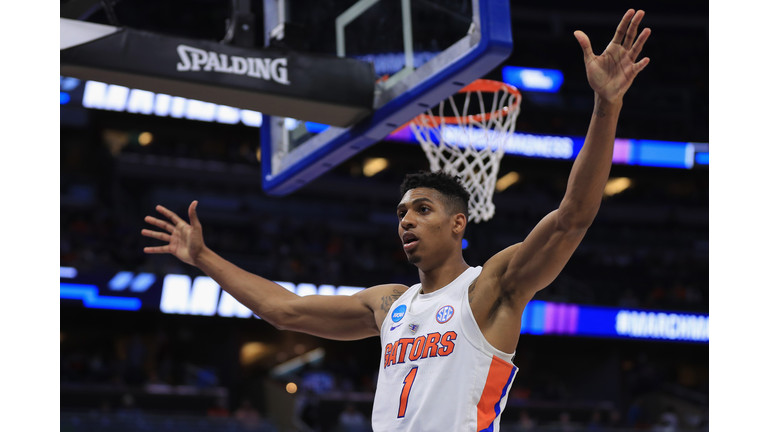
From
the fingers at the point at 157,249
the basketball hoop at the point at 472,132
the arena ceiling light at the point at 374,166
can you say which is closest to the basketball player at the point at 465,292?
the fingers at the point at 157,249

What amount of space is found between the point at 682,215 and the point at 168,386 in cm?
1545

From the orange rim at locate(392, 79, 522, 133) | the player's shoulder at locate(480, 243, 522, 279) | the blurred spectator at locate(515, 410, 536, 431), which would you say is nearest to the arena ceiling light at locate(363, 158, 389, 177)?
the blurred spectator at locate(515, 410, 536, 431)

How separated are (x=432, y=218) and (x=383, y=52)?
63.6 inches

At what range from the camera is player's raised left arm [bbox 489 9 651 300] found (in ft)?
8.38

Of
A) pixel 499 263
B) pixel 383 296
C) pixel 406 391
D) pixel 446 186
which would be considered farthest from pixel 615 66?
pixel 383 296

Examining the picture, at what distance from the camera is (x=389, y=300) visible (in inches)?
138

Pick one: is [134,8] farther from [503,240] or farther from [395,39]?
[395,39]

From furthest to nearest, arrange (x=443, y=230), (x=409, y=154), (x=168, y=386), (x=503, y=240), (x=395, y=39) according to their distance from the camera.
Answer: (x=409, y=154)
(x=503, y=240)
(x=168, y=386)
(x=395, y=39)
(x=443, y=230)

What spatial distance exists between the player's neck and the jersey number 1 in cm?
39

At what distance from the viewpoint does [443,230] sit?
3.20 meters

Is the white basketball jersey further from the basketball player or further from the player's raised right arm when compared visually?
the player's raised right arm

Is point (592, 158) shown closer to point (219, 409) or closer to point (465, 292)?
point (465, 292)

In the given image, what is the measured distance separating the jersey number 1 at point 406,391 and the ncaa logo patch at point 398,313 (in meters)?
0.28
